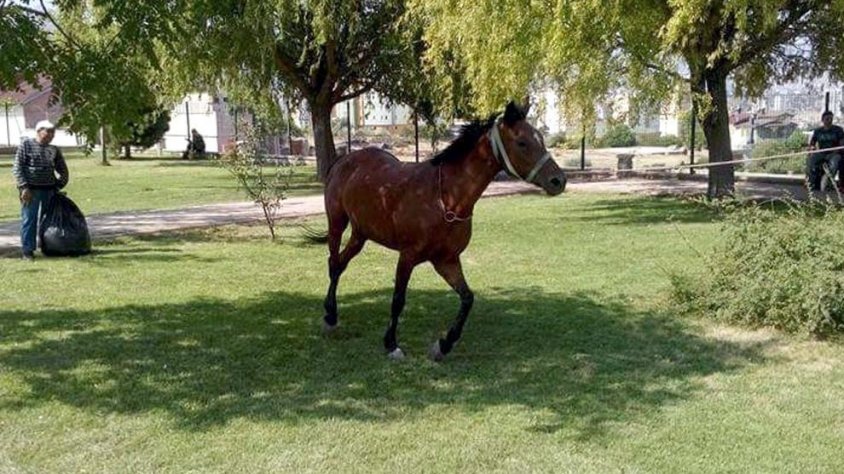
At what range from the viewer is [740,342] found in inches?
242

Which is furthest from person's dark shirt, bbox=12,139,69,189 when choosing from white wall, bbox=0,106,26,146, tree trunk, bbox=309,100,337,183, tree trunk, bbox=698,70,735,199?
white wall, bbox=0,106,26,146

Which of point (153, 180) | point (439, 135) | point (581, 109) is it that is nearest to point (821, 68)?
point (581, 109)

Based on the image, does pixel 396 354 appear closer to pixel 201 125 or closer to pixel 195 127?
pixel 201 125

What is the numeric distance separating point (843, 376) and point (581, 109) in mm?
9185

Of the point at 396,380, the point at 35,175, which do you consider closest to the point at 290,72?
the point at 35,175

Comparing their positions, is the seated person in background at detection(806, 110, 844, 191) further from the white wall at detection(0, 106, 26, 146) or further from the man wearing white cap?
the white wall at detection(0, 106, 26, 146)

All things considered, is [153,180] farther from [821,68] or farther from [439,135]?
[821,68]

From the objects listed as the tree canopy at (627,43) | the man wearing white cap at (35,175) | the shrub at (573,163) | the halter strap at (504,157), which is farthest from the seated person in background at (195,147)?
the halter strap at (504,157)

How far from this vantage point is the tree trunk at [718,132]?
551 inches

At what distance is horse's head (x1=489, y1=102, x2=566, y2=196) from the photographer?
5141 millimetres

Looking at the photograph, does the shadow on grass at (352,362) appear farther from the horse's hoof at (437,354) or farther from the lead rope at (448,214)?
the lead rope at (448,214)

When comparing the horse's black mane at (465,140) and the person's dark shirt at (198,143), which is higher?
the person's dark shirt at (198,143)

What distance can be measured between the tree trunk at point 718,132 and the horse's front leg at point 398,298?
380 inches

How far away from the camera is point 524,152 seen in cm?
520
